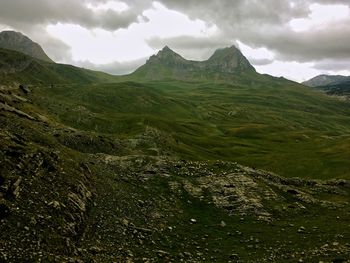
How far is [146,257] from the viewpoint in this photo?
2894 centimetres

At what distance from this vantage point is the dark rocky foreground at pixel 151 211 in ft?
89.1

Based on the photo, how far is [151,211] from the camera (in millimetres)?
38812

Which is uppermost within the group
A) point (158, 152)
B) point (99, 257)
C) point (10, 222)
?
point (10, 222)

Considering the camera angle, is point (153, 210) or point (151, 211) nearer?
point (151, 211)

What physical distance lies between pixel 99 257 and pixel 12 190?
8167mm

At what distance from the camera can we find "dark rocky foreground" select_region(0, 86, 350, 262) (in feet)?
89.1

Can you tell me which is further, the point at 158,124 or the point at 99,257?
the point at 158,124

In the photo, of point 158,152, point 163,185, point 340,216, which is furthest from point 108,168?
point 158,152

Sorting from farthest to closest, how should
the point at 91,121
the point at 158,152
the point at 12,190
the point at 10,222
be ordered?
1. the point at 91,121
2. the point at 158,152
3. the point at 12,190
4. the point at 10,222

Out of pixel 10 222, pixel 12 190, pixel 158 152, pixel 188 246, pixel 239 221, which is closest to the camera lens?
pixel 10 222

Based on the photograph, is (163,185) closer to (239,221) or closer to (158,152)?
(239,221)

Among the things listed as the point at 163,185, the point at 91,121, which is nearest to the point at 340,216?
the point at 163,185

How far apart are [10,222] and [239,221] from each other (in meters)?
22.8

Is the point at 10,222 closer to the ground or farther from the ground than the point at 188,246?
farther from the ground
